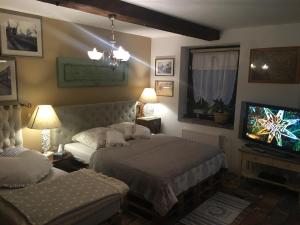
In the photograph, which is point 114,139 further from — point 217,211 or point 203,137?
point 203,137

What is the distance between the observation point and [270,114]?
357 cm

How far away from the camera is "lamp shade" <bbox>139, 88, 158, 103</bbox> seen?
479 cm

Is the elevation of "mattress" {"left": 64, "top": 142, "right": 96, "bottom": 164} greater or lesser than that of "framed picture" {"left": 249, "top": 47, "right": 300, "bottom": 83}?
lesser

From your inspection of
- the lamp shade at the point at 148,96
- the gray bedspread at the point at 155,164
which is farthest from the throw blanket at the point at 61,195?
the lamp shade at the point at 148,96

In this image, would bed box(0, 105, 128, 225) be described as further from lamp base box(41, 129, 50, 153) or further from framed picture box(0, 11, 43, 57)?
framed picture box(0, 11, 43, 57)

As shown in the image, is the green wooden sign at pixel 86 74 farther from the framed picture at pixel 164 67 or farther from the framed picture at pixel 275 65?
the framed picture at pixel 275 65

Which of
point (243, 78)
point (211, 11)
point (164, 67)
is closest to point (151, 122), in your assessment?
point (164, 67)

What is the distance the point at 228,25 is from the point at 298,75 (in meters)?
1.23

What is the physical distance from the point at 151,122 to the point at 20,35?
2.61 metres

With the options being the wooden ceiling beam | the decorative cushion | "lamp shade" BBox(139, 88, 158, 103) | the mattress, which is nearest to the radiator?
"lamp shade" BBox(139, 88, 158, 103)

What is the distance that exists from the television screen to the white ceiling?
1.21 meters

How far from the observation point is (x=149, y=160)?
117 inches

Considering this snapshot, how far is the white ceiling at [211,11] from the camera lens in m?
2.60

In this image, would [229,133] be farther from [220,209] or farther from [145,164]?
[145,164]
